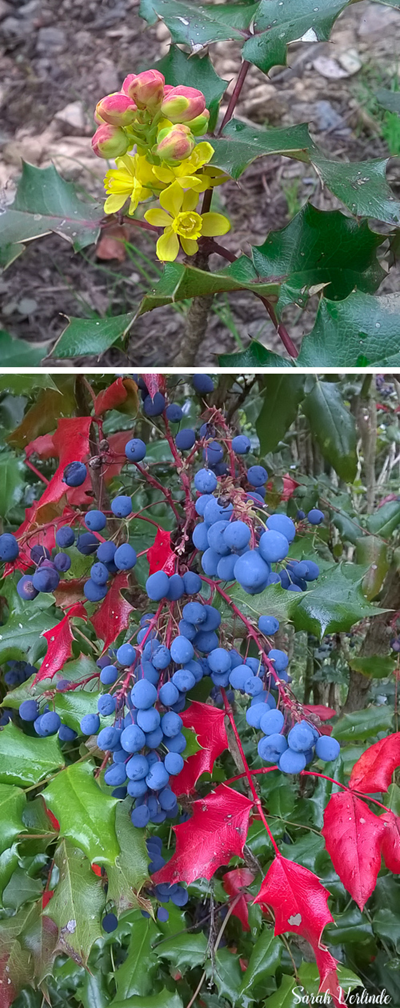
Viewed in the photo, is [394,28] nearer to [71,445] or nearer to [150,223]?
[150,223]

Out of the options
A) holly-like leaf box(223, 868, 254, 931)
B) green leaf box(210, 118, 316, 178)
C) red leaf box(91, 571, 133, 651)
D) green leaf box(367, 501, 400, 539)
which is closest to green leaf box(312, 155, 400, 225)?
green leaf box(210, 118, 316, 178)

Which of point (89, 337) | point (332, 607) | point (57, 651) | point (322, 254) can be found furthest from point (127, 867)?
point (322, 254)

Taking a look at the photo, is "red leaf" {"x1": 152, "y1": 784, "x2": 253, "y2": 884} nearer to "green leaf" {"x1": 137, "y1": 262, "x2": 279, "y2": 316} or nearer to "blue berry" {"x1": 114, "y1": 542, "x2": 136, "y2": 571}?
"blue berry" {"x1": 114, "y1": 542, "x2": 136, "y2": 571}

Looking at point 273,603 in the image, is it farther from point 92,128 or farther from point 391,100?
point 92,128

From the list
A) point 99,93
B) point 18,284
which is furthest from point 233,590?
point 99,93

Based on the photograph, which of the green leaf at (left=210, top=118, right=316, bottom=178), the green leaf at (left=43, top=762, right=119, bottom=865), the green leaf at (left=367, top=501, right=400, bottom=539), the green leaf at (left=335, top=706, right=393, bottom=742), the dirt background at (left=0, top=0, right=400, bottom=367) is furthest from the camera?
the dirt background at (left=0, top=0, right=400, bottom=367)
